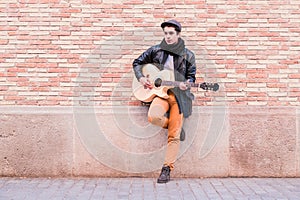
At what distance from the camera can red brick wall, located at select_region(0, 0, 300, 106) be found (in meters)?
6.44

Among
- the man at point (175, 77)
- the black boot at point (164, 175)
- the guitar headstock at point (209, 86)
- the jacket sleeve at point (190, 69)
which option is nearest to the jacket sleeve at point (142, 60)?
the man at point (175, 77)

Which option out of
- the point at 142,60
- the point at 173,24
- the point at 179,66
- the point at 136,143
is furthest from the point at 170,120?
the point at 173,24

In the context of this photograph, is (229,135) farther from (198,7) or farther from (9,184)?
(9,184)

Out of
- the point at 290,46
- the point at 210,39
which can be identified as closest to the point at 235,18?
the point at 210,39

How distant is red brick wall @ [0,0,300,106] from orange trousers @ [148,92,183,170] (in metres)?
0.43

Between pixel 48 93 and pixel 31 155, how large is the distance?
855 mm

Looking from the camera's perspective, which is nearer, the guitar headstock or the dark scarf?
the guitar headstock

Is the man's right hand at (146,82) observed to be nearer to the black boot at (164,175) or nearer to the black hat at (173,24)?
the black hat at (173,24)

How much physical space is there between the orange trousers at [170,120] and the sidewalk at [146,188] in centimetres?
36

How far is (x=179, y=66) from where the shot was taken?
6.16 metres

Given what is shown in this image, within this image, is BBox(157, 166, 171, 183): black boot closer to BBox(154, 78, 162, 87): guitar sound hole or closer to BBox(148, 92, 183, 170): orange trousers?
BBox(148, 92, 183, 170): orange trousers

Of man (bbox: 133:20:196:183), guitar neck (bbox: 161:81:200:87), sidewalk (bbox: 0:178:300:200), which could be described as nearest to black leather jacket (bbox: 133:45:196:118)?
man (bbox: 133:20:196:183)

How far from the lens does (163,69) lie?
6.18m

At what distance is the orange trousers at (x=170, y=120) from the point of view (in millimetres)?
6070
